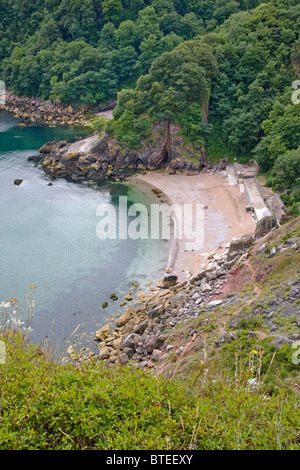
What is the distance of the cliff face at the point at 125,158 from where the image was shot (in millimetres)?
53594

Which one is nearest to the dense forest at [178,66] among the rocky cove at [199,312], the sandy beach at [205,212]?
the sandy beach at [205,212]

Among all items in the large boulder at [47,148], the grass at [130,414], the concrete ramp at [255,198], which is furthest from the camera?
the large boulder at [47,148]

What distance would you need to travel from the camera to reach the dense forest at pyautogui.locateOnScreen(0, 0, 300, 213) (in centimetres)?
5159

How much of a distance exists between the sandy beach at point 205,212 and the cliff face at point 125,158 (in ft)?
6.49

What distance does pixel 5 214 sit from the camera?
47.2 meters

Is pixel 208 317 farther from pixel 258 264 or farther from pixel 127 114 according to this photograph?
pixel 127 114

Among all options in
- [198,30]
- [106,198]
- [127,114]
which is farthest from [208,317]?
[198,30]

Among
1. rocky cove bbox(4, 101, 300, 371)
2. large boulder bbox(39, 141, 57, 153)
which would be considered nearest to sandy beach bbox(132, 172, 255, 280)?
rocky cove bbox(4, 101, 300, 371)

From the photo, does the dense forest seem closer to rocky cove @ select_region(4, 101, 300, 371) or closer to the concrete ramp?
the concrete ramp

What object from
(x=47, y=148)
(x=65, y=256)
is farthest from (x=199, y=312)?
(x=47, y=148)

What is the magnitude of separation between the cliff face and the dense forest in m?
1.33

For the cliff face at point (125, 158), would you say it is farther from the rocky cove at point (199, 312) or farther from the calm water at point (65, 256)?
the rocky cove at point (199, 312)

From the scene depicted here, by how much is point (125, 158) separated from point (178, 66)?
504 inches
